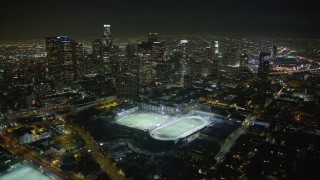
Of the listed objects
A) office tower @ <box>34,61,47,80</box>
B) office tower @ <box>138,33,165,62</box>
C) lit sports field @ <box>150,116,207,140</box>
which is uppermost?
office tower @ <box>138,33,165,62</box>

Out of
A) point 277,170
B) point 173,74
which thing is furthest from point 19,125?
point 173,74

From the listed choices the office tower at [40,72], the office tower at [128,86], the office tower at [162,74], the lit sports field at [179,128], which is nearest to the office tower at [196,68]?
the office tower at [162,74]

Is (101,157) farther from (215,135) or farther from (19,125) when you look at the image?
(19,125)

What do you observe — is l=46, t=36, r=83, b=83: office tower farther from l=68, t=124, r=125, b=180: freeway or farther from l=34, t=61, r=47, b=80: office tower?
l=68, t=124, r=125, b=180: freeway

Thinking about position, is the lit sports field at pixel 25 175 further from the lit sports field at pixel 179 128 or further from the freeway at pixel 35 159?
the lit sports field at pixel 179 128

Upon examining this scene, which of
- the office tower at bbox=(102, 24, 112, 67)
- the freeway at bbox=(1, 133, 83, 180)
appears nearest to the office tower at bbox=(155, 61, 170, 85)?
the office tower at bbox=(102, 24, 112, 67)

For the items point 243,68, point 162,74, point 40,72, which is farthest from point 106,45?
point 243,68
